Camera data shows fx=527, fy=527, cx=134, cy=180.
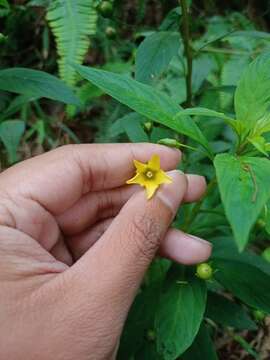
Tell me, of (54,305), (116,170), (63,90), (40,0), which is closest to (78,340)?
(54,305)

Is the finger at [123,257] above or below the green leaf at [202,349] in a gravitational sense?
above

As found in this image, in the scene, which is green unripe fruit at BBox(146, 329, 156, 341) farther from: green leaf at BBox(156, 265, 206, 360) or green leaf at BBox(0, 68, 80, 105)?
green leaf at BBox(0, 68, 80, 105)

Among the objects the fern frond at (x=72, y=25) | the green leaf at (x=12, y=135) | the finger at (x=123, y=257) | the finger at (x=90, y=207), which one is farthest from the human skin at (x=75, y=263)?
the fern frond at (x=72, y=25)

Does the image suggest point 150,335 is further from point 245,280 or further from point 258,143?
point 258,143

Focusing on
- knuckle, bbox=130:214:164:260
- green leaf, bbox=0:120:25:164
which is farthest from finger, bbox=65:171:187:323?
green leaf, bbox=0:120:25:164

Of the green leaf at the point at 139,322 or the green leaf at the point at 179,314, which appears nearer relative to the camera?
the green leaf at the point at 179,314

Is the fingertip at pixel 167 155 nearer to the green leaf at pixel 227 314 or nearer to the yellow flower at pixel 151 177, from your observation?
the yellow flower at pixel 151 177
